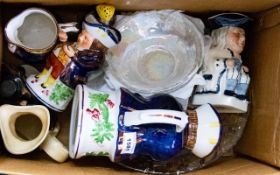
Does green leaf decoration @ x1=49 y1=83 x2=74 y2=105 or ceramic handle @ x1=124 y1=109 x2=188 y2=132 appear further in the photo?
green leaf decoration @ x1=49 y1=83 x2=74 y2=105

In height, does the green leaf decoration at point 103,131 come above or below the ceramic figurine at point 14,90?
below

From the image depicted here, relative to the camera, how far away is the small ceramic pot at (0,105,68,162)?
0.80 m

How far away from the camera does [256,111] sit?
35.5 inches

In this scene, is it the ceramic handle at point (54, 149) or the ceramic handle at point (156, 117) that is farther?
the ceramic handle at point (54, 149)

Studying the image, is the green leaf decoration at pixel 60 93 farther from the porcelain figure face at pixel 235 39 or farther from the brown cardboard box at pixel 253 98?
the porcelain figure face at pixel 235 39

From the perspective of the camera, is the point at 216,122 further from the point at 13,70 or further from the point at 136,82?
the point at 13,70

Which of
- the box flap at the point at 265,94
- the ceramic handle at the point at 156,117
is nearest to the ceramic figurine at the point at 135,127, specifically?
the ceramic handle at the point at 156,117

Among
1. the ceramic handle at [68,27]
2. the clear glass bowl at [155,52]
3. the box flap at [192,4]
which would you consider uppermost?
the box flap at [192,4]

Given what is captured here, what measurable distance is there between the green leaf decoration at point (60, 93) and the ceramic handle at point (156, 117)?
0.14 meters

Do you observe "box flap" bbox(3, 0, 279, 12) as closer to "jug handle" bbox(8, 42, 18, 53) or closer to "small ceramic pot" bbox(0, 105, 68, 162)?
"jug handle" bbox(8, 42, 18, 53)

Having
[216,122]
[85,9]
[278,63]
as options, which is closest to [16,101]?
[85,9]

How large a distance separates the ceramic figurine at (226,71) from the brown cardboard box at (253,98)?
0.10 feet

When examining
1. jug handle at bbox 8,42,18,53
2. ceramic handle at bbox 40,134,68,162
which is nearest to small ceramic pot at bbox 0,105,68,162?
ceramic handle at bbox 40,134,68,162

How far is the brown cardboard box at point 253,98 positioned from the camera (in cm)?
80
